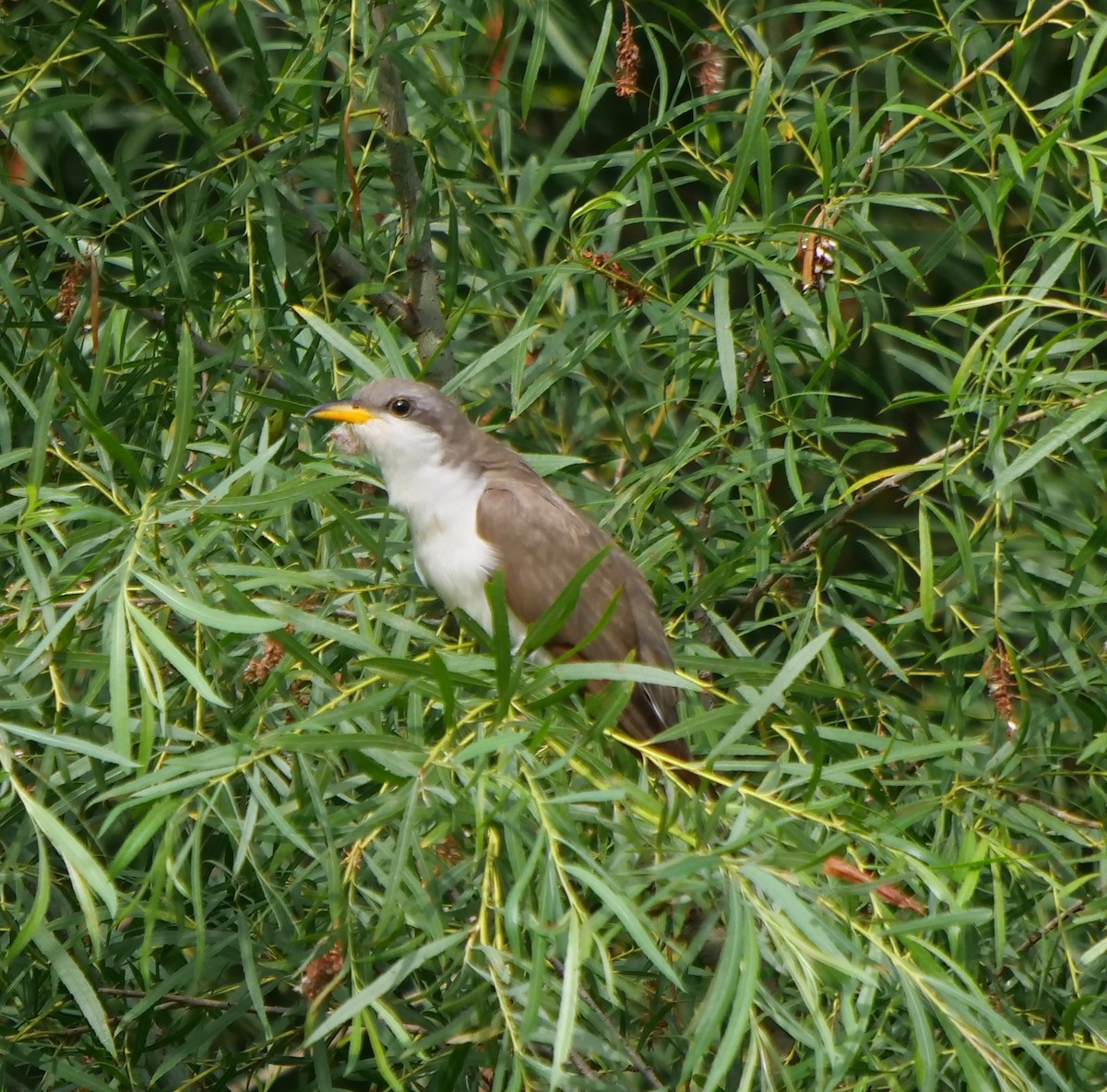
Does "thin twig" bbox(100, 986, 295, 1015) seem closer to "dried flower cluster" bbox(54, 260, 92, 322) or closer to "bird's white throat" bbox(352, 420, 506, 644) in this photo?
"bird's white throat" bbox(352, 420, 506, 644)

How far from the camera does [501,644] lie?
2350 mm

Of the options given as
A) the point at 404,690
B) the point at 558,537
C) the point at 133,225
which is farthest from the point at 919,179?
the point at 404,690

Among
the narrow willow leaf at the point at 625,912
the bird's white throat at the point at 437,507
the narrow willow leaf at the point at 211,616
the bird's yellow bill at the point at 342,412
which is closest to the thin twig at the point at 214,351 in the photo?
the bird's yellow bill at the point at 342,412

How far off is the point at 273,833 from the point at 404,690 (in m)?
0.48

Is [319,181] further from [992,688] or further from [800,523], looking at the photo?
[800,523]

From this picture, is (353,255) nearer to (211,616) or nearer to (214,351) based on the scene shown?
(214,351)

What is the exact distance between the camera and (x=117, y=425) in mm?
3645

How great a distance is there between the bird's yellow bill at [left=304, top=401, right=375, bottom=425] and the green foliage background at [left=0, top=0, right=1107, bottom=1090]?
0.06m

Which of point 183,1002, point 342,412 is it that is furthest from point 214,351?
point 183,1002

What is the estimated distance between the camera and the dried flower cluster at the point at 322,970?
2619 millimetres

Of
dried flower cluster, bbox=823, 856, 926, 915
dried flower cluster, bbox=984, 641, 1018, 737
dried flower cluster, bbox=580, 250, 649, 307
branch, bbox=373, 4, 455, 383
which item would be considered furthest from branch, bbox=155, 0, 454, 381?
dried flower cluster, bbox=823, 856, 926, 915

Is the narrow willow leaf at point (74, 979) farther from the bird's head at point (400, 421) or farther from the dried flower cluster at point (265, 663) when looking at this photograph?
the bird's head at point (400, 421)

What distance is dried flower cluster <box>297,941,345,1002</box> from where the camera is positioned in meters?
2.62

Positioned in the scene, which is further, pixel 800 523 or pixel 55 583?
pixel 800 523
